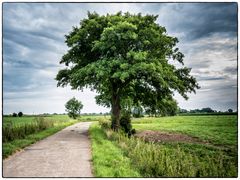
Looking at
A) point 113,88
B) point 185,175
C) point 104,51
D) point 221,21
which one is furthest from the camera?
point 113,88

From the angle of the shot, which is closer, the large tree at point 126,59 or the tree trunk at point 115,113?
the large tree at point 126,59

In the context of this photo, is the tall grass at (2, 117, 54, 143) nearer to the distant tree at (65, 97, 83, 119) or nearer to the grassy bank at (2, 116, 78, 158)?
the grassy bank at (2, 116, 78, 158)

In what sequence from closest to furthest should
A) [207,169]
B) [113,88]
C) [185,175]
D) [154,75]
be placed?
[185,175] < [207,169] < [154,75] < [113,88]

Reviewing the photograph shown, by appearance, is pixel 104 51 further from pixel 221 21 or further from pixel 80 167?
pixel 80 167

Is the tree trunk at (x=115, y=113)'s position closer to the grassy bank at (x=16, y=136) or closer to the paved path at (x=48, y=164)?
the grassy bank at (x=16, y=136)

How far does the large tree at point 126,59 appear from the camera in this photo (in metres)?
17.4

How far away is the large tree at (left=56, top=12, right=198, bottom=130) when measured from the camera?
17.4 meters

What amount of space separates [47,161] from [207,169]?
5872 millimetres

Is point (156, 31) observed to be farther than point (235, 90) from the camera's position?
Yes

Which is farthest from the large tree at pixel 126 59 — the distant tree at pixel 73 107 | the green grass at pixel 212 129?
the distant tree at pixel 73 107

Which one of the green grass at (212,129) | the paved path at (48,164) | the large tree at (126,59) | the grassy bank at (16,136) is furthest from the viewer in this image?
the green grass at (212,129)

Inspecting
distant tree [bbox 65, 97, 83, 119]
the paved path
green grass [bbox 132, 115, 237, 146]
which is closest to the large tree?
green grass [bbox 132, 115, 237, 146]

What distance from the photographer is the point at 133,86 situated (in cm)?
2273

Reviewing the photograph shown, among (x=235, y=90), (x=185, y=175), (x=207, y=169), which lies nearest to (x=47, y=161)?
(x=185, y=175)
